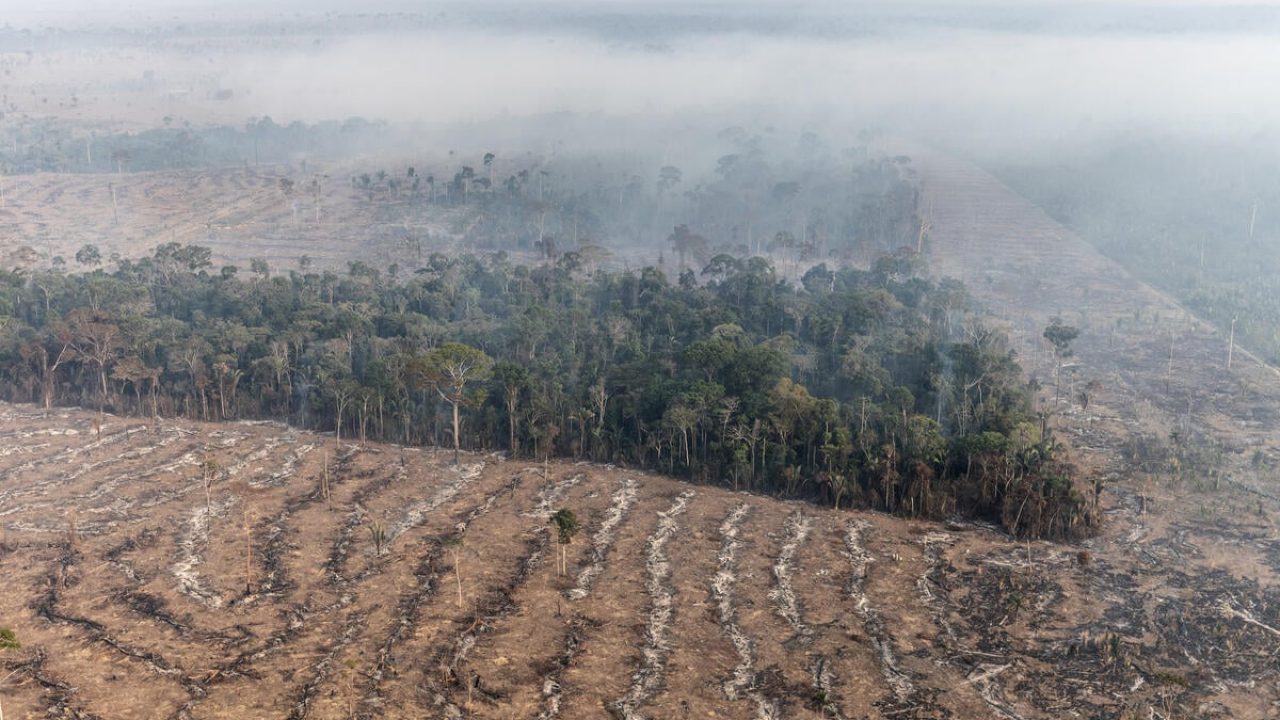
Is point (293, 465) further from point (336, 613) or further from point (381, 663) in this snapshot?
point (381, 663)

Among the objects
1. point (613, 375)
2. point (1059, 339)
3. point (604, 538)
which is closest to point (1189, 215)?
point (1059, 339)

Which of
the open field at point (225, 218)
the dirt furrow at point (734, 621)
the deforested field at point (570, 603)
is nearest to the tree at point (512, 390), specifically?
the deforested field at point (570, 603)

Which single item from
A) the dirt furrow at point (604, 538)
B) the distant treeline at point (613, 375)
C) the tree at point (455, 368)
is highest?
the tree at point (455, 368)

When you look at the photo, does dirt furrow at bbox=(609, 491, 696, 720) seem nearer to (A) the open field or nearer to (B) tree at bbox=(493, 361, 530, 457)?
(B) tree at bbox=(493, 361, 530, 457)

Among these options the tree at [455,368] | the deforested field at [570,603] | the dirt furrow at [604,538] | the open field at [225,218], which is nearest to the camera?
the deforested field at [570,603]

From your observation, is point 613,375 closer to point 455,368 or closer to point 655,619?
point 455,368

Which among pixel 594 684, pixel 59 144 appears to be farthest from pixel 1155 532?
pixel 59 144

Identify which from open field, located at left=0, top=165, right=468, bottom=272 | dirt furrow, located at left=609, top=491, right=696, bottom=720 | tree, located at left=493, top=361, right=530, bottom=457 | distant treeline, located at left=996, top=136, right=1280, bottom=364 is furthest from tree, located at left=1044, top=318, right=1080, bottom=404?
open field, located at left=0, top=165, right=468, bottom=272

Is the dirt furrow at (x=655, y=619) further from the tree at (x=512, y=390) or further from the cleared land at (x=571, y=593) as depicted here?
the tree at (x=512, y=390)
